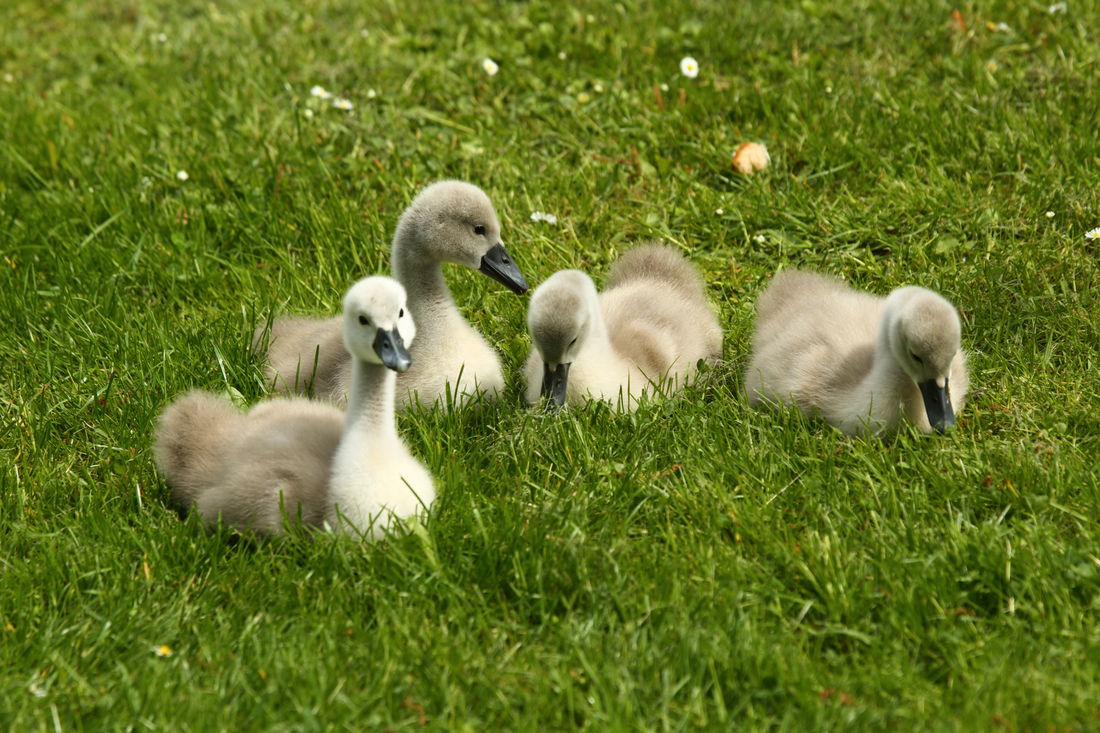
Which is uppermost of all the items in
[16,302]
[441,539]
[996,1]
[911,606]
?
[996,1]

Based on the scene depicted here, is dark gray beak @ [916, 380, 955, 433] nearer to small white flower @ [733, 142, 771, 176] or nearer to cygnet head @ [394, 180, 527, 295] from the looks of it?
cygnet head @ [394, 180, 527, 295]

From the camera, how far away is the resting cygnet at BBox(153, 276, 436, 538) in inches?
161

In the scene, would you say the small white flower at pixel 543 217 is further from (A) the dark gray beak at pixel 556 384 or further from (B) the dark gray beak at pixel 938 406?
(B) the dark gray beak at pixel 938 406

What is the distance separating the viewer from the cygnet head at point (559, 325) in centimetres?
473

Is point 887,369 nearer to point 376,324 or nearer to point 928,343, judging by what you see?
point 928,343

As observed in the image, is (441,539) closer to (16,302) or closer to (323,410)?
(323,410)

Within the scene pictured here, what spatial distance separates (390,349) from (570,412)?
100 centimetres

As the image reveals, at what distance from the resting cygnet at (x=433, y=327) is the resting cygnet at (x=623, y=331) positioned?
290 millimetres

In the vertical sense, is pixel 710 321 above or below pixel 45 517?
above

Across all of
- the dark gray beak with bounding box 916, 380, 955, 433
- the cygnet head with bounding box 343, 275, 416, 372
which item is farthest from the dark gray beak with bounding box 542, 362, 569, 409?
the dark gray beak with bounding box 916, 380, 955, 433

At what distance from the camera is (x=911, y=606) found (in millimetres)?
3674

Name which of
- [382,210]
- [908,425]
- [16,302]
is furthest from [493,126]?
[908,425]

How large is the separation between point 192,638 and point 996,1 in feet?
20.4

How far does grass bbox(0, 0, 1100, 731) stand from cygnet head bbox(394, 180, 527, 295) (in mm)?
598
